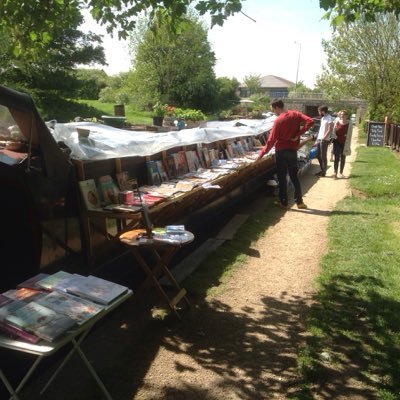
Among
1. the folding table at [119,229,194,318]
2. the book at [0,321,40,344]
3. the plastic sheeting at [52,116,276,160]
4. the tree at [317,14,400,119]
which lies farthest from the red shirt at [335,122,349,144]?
the tree at [317,14,400,119]

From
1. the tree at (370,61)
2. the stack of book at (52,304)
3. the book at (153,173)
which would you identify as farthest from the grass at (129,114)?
the stack of book at (52,304)

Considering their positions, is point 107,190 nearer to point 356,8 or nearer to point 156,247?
point 156,247

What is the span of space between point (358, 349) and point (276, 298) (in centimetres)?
109

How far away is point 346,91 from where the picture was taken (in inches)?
1129

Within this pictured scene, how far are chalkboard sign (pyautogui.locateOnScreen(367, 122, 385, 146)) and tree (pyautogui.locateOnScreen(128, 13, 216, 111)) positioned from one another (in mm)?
28593

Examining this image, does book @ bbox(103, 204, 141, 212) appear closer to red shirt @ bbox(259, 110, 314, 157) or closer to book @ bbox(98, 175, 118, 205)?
book @ bbox(98, 175, 118, 205)

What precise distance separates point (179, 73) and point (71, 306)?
47.1 m

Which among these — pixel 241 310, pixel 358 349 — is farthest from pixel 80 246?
pixel 358 349

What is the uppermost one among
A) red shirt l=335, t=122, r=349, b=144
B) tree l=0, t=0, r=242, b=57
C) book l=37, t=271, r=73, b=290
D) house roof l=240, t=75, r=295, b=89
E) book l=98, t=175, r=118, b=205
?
house roof l=240, t=75, r=295, b=89

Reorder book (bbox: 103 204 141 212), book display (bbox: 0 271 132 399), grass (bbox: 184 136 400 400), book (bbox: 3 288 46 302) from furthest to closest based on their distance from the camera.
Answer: book (bbox: 103 204 141 212)
grass (bbox: 184 136 400 400)
book (bbox: 3 288 46 302)
book display (bbox: 0 271 132 399)

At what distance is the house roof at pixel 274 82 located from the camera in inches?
4705

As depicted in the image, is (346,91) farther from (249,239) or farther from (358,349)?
(358,349)

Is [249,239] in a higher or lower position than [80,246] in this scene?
lower

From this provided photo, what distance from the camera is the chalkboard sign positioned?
2030 cm
